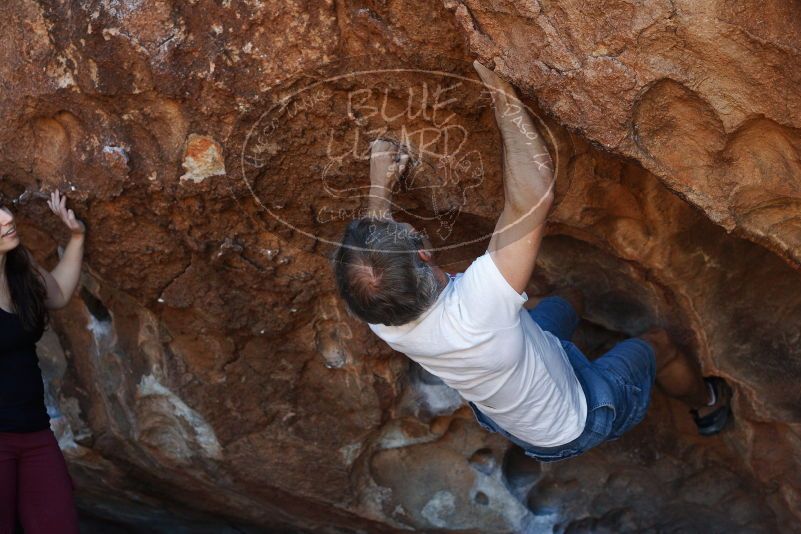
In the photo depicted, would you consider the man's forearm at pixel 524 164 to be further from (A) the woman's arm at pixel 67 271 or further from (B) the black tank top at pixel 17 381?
(B) the black tank top at pixel 17 381

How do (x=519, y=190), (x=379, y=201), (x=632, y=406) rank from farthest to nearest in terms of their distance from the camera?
(x=632, y=406), (x=379, y=201), (x=519, y=190)

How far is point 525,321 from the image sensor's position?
1921 millimetres

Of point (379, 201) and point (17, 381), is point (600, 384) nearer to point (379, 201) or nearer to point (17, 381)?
point (379, 201)

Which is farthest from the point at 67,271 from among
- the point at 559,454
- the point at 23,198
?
the point at 559,454

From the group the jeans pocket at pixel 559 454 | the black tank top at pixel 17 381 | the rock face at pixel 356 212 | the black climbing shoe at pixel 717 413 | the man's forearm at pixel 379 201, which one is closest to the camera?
the rock face at pixel 356 212

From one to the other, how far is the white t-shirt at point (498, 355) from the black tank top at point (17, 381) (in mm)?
1010

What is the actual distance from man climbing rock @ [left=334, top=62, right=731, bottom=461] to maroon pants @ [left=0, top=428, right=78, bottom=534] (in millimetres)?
1034

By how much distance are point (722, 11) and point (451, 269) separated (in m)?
1.06

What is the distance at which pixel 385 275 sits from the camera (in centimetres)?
174

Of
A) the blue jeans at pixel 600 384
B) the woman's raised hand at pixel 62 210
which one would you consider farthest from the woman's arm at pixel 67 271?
the blue jeans at pixel 600 384

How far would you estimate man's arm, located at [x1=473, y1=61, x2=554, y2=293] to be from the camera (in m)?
1.71

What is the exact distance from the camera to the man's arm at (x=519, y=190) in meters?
1.71

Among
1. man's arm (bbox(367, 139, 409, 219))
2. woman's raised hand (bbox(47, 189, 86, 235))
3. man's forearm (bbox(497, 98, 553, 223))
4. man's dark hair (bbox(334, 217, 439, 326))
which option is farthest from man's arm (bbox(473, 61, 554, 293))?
woman's raised hand (bbox(47, 189, 86, 235))

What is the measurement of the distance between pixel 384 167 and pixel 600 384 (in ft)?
2.46
